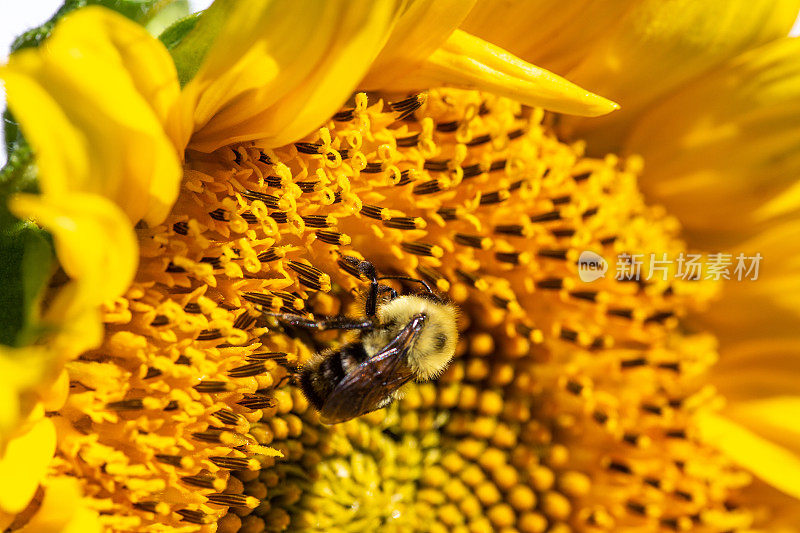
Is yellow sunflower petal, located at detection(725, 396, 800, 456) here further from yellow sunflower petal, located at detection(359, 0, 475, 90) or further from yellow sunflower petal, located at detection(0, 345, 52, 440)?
yellow sunflower petal, located at detection(0, 345, 52, 440)

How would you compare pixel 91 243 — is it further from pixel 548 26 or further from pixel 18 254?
pixel 548 26

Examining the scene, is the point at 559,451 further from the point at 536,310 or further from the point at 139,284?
the point at 139,284

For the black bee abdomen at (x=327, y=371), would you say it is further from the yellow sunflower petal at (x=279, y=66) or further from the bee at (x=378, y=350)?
the yellow sunflower petal at (x=279, y=66)

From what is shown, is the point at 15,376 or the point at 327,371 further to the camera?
the point at 327,371

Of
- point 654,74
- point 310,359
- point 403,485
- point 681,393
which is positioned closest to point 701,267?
point 681,393

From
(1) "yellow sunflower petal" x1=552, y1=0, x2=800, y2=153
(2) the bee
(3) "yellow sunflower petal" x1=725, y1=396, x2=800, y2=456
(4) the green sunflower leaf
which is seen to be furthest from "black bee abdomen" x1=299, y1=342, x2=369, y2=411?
(3) "yellow sunflower petal" x1=725, y1=396, x2=800, y2=456

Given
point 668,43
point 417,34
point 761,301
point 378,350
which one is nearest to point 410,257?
point 378,350
